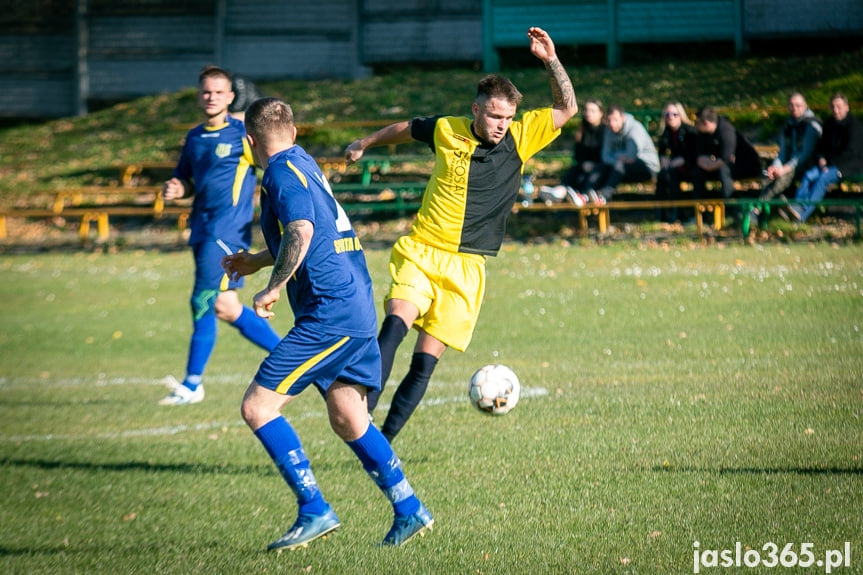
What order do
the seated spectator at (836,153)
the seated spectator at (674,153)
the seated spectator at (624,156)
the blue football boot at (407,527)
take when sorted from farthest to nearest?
the seated spectator at (624,156)
the seated spectator at (674,153)
the seated spectator at (836,153)
the blue football boot at (407,527)

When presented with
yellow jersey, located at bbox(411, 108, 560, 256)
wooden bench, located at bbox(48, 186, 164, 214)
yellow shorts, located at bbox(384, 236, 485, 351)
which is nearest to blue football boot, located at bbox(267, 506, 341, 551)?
yellow shorts, located at bbox(384, 236, 485, 351)

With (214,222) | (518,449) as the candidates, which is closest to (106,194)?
(214,222)

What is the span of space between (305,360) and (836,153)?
1180cm

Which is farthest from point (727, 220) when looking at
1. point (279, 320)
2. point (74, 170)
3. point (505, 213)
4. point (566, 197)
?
point (74, 170)

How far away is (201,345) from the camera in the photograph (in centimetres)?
725

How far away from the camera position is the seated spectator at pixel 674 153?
14.2m

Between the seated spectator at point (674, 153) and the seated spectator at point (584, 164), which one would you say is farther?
the seated spectator at point (584, 164)

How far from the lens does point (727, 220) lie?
1524 cm

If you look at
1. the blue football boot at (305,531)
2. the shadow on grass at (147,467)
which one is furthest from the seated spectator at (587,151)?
the blue football boot at (305,531)

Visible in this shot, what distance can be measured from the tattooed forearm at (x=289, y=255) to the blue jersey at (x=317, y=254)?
6cm

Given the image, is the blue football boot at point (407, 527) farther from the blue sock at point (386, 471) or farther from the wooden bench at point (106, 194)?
the wooden bench at point (106, 194)

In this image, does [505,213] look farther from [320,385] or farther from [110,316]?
[110,316]

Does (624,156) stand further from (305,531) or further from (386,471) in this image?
(305,531)

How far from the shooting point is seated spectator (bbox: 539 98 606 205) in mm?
14758
